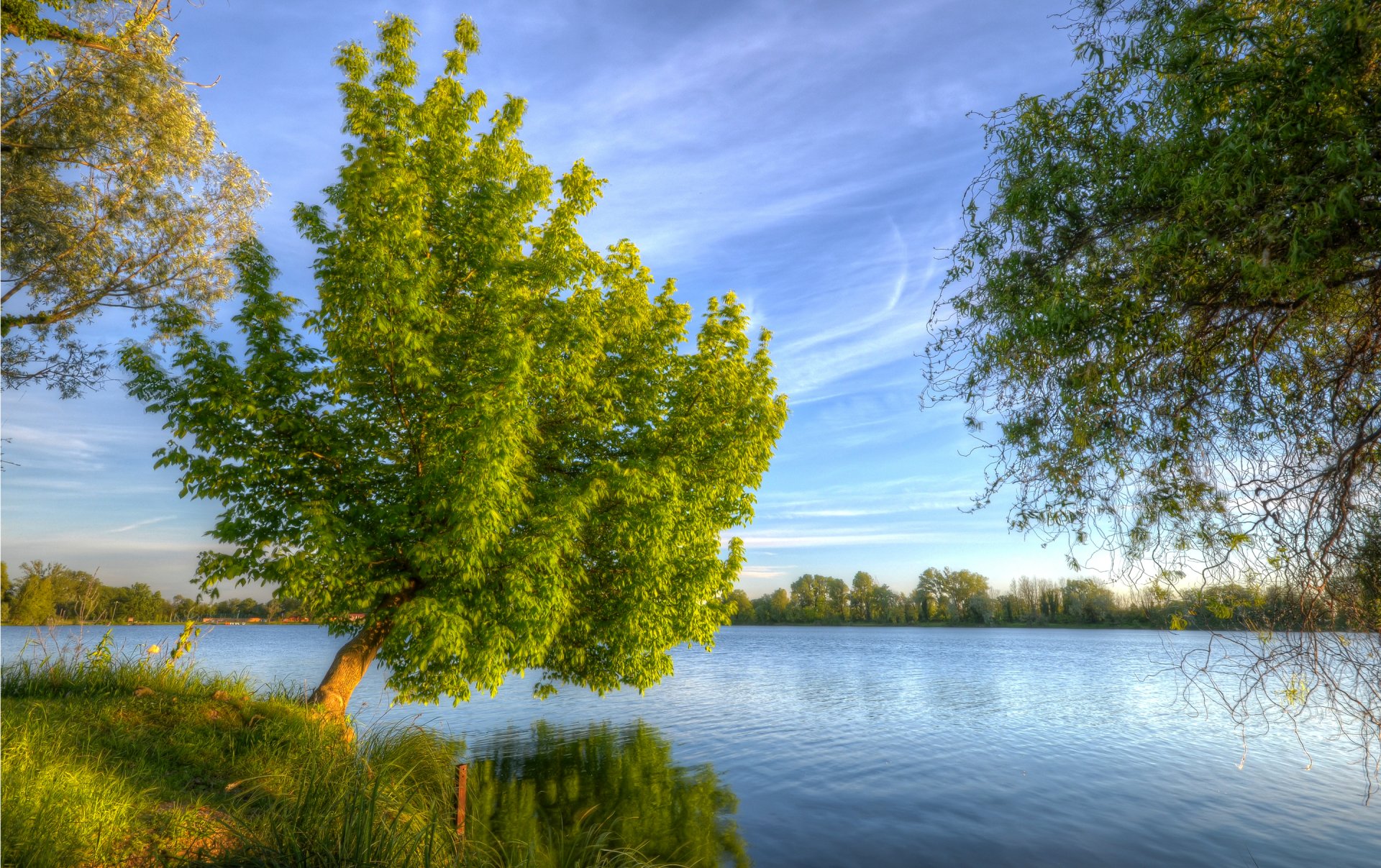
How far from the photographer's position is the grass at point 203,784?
5117mm

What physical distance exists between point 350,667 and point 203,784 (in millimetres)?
5178

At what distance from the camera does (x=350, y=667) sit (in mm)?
13023

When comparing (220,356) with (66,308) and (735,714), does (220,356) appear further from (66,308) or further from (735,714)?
(735,714)

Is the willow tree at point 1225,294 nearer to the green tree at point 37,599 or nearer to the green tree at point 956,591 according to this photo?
the green tree at point 37,599

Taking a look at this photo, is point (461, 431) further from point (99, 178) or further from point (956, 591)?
point (956, 591)

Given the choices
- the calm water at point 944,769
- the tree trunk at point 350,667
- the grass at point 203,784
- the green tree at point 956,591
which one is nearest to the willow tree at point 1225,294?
the calm water at point 944,769

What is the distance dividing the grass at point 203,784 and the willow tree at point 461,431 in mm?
1980

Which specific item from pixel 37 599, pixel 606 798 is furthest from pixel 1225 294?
pixel 37 599

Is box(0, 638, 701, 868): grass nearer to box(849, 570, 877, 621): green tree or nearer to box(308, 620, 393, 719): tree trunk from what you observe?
box(308, 620, 393, 719): tree trunk

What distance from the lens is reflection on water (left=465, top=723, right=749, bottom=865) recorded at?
1166cm

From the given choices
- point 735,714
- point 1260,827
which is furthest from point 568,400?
point 735,714

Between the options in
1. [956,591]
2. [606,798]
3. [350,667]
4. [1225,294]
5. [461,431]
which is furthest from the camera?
[956,591]

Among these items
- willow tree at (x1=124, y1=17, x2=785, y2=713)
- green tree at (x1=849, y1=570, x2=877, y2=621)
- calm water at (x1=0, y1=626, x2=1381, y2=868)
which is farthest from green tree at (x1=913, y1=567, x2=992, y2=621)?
willow tree at (x1=124, y1=17, x2=785, y2=713)

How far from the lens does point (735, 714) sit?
27078 millimetres
